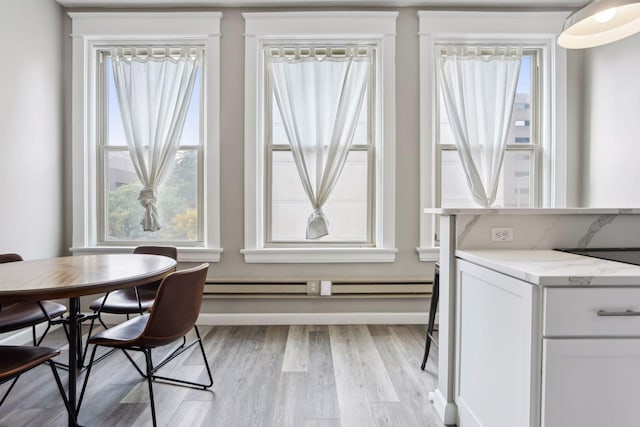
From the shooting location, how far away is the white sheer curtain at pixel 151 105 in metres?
3.13

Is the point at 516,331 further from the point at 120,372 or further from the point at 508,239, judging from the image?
the point at 120,372

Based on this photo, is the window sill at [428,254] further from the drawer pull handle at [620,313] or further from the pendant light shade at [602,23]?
the drawer pull handle at [620,313]

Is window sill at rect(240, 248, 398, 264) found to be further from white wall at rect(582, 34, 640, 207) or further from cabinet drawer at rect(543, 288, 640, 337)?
cabinet drawer at rect(543, 288, 640, 337)

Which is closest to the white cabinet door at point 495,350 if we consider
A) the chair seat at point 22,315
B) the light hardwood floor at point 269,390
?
the light hardwood floor at point 269,390

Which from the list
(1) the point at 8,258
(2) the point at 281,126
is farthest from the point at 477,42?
(1) the point at 8,258

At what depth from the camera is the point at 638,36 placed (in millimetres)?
2572

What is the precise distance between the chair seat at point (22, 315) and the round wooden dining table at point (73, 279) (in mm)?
303

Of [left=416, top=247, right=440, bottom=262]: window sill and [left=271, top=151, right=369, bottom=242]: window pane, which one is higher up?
[left=271, top=151, right=369, bottom=242]: window pane

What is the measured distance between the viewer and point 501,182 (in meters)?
3.23

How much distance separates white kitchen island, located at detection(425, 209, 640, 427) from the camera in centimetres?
109

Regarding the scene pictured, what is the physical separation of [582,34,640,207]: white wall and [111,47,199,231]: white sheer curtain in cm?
349

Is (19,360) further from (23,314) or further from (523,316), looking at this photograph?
(523,316)

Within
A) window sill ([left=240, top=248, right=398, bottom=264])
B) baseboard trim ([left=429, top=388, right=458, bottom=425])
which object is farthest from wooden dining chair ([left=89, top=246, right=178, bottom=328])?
baseboard trim ([left=429, top=388, right=458, bottom=425])

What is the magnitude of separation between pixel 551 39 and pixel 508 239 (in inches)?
101
